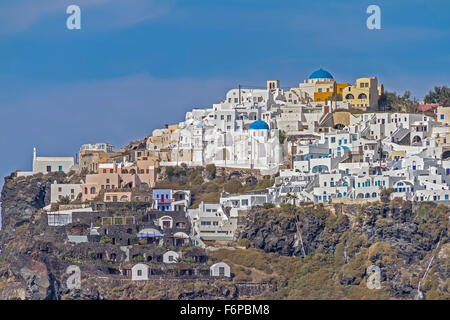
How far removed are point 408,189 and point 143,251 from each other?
14801 millimetres

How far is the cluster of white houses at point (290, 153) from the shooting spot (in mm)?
116000

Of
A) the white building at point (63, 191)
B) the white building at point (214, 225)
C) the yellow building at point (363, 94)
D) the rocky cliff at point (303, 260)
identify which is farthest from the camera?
the yellow building at point (363, 94)

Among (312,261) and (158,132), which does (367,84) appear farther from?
(312,261)

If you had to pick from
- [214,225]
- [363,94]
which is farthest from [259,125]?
[214,225]

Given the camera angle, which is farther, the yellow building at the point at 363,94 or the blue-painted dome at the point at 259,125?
the yellow building at the point at 363,94

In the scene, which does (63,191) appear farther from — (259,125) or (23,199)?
(259,125)

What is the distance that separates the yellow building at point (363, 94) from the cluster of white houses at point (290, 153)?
64 millimetres

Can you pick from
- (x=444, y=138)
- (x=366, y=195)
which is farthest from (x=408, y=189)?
(x=444, y=138)

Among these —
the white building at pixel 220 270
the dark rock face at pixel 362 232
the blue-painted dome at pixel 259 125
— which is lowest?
the white building at pixel 220 270

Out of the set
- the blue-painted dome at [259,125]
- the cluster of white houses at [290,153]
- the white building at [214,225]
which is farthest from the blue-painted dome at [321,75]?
the white building at [214,225]

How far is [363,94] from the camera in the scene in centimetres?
13350

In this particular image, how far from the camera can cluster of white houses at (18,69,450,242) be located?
116000 millimetres

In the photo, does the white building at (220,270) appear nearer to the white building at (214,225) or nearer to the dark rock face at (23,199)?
the white building at (214,225)

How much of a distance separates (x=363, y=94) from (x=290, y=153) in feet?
37.6
